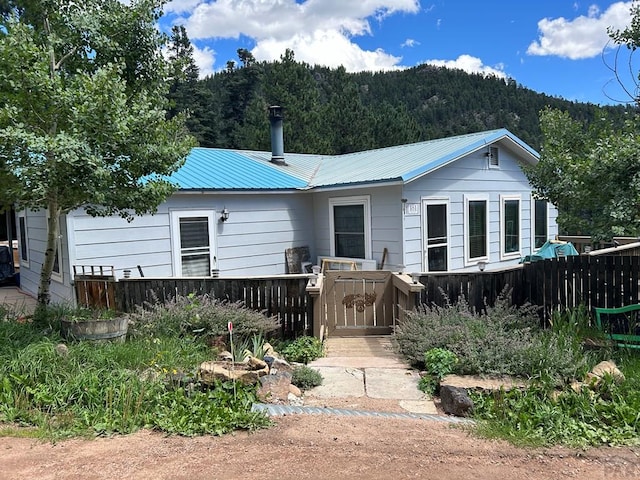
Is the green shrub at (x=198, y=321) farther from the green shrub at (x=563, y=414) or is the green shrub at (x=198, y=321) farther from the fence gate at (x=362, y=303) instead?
the green shrub at (x=563, y=414)

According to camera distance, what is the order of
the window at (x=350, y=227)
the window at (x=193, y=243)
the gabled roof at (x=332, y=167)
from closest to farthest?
1. the window at (x=193, y=243)
2. the gabled roof at (x=332, y=167)
3. the window at (x=350, y=227)

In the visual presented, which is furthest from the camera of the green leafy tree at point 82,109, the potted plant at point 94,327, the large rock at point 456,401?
the potted plant at point 94,327

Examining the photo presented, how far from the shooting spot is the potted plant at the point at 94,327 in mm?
5496

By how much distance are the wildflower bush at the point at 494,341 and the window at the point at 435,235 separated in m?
3.19

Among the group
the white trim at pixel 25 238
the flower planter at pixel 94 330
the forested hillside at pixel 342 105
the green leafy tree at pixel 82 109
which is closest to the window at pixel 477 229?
the forested hillside at pixel 342 105

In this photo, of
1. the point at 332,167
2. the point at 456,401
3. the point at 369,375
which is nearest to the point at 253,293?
the point at 369,375

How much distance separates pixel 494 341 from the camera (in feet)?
17.6

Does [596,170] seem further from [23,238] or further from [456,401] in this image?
[23,238]

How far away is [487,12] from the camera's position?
701 inches

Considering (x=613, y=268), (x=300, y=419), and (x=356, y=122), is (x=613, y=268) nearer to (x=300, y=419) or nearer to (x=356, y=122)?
(x=300, y=419)

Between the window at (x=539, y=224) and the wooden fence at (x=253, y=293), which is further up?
the window at (x=539, y=224)

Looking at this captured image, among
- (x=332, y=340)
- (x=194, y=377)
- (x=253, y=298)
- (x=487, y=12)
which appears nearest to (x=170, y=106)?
(x=253, y=298)

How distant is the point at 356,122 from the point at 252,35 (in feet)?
61.6

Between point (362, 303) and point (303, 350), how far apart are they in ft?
5.26
